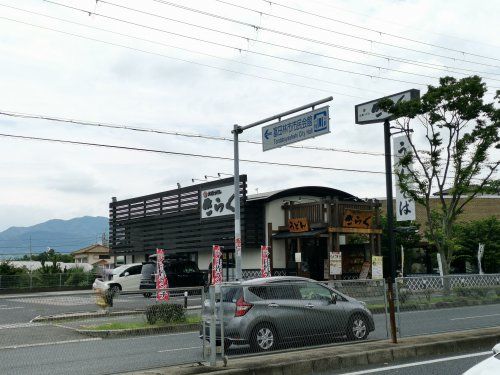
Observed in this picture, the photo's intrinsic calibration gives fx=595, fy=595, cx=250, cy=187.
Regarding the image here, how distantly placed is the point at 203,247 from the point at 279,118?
16.8m

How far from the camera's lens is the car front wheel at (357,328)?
1180 cm

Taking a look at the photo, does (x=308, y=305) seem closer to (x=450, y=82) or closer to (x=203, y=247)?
(x=450, y=82)

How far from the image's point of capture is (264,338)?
34.9 feet

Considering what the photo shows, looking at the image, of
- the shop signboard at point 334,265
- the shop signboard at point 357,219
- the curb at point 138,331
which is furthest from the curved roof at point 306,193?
the curb at point 138,331

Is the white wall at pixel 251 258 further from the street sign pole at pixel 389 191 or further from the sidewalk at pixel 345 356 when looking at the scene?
the sidewalk at pixel 345 356

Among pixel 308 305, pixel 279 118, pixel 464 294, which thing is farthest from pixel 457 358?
pixel 279 118

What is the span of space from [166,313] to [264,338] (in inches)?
202

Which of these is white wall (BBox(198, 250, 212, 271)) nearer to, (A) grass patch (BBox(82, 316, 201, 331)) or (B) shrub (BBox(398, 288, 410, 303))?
(A) grass patch (BBox(82, 316, 201, 331))

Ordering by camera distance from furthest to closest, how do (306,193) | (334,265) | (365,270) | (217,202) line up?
(217,202) < (306,193) < (365,270) < (334,265)

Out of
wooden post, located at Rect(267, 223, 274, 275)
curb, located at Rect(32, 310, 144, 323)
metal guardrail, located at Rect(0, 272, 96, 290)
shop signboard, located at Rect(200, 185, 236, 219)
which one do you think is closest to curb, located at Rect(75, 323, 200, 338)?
curb, located at Rect(32, 310, 144, 323)

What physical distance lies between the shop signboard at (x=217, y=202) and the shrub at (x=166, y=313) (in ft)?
55.9

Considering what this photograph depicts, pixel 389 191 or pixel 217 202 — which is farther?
pixel 217 202

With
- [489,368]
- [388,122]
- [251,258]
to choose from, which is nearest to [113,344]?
[489,368]

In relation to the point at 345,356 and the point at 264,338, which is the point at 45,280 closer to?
the point at 264,338
